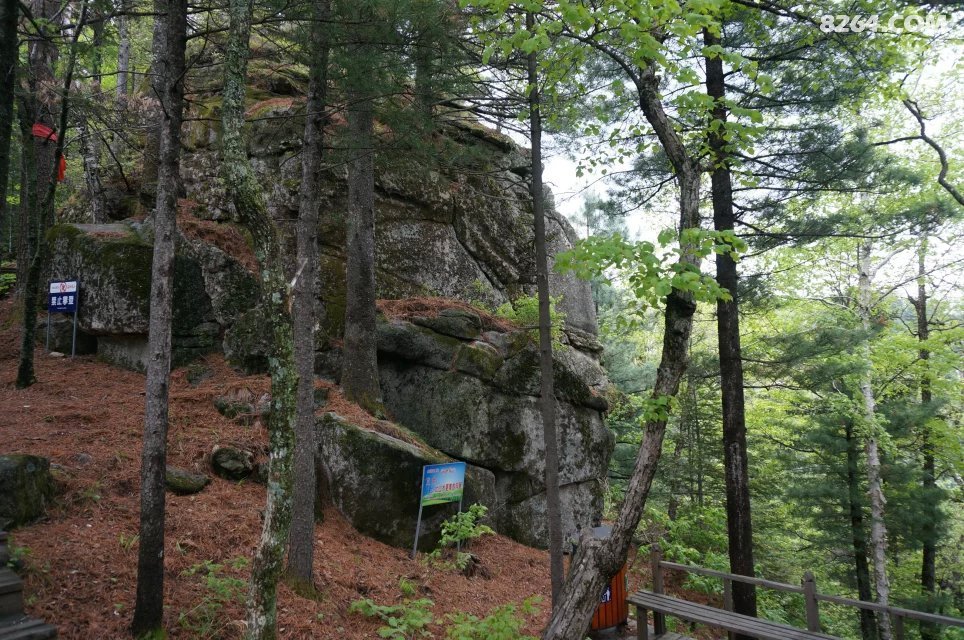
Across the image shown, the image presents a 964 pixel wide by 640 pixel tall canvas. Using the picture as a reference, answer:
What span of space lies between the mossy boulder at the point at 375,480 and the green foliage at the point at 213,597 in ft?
7.12

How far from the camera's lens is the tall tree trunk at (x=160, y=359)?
460 centimetres

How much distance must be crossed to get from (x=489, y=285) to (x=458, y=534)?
23.2 ft

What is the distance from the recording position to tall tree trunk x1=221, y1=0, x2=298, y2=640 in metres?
4.54

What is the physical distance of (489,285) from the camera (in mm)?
13789

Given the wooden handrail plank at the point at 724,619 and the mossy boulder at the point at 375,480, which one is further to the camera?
the mossy boulder at the point at 375,480

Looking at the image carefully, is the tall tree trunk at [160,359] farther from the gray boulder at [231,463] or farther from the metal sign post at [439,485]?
the metal sign post at [439,485]

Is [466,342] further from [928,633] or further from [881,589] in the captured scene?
[928,633]

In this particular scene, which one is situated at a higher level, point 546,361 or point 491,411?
point 546,361

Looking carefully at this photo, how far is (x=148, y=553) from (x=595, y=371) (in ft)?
31.1

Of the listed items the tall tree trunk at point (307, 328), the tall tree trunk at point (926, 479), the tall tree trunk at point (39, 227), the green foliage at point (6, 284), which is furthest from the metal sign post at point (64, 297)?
the tall tree trunk at point (926, 479)

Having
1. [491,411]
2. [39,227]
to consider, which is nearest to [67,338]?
[39,227]

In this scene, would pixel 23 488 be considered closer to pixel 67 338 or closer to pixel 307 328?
pixel 307 328

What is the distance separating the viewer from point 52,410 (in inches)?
315

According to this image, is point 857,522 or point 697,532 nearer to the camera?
point 857,522
